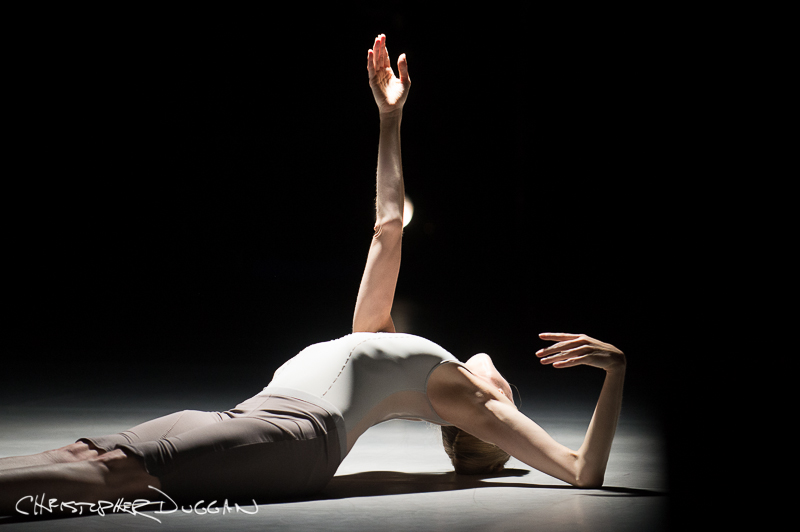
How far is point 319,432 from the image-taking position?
5.90ft

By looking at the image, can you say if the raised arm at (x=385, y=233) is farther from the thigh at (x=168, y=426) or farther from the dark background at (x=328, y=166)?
the dark background at (x=328, y=166)

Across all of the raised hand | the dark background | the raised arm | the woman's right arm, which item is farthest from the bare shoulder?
the dark background

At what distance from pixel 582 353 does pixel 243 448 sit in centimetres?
76

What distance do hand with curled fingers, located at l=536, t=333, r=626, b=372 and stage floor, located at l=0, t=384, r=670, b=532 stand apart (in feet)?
0.99

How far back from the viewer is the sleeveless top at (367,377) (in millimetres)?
1881

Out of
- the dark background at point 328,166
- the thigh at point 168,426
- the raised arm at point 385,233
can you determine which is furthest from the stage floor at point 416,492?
the dark background at point 328,166

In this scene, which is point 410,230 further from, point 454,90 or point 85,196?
point 85,196

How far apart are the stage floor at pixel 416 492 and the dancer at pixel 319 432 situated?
0.06m

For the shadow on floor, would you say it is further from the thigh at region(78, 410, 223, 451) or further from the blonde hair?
the thigh at region(78, 410, 223, 451)

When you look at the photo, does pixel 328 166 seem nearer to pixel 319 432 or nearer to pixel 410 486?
pixel 410 486
